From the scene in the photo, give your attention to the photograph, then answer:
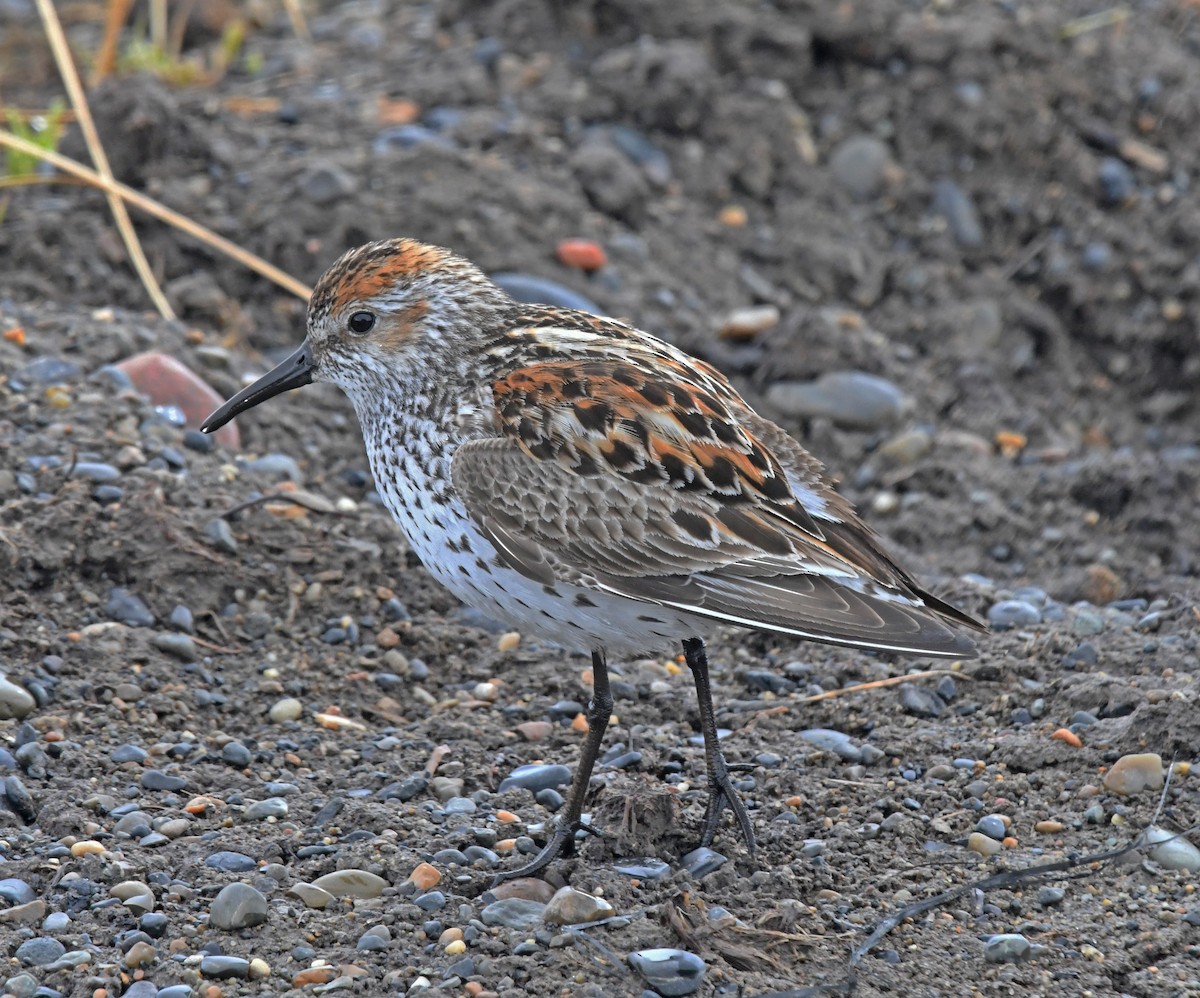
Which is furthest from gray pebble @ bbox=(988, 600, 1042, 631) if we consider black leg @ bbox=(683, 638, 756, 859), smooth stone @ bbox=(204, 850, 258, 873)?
smooth stone @ bbox=(204, 850, 258, 873)

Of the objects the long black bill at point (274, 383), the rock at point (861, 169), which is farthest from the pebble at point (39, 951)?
the rock at point (861, 169)

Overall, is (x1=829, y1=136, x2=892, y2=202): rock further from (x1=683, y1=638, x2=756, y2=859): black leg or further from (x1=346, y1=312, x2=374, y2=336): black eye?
(x1=683, y1=638, x2=756, y2=859): black leg

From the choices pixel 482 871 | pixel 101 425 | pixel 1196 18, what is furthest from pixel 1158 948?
pixel 1196 18

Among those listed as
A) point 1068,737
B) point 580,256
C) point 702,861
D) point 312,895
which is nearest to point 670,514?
point 702,861

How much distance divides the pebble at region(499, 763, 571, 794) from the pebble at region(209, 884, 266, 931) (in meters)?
1.24

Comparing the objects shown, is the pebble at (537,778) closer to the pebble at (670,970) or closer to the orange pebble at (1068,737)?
the pebble at (670,970)

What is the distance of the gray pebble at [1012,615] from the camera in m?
7.46

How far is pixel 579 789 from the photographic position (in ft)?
19.5

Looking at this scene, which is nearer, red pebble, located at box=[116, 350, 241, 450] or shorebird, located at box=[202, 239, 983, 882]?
shorebird, located at box=[202, 239, 983, 882]

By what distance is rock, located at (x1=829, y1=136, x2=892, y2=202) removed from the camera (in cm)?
1104

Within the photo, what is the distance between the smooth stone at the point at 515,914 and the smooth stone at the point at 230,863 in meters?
0.85

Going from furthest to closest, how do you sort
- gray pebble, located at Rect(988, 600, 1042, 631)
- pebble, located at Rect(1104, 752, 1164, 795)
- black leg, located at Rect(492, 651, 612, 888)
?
1. gray pebble, located at Rect(988, 600, 1042, 631)
2. pebble, located at Rect(1104, 752, 1164, 795)
3. black leg, located at Rect(492, 651, 612, 888)

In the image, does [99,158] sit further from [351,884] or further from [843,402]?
[351,884]

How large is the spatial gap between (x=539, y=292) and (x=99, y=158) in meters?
2.81
